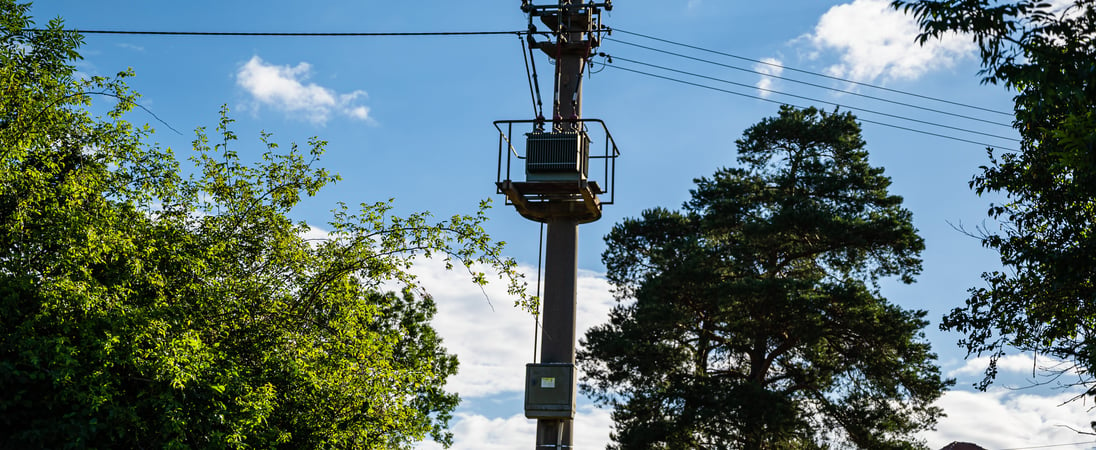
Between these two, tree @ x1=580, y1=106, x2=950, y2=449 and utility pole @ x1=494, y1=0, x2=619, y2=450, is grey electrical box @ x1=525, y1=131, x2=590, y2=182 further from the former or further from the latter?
tree @ x1=580, y1=106, x2=950, y2=449

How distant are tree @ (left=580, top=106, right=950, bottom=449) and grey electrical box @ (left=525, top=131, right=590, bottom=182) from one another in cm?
1000

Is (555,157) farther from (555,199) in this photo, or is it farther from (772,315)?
(772,315)

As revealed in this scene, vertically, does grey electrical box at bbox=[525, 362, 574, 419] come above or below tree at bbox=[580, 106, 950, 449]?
below

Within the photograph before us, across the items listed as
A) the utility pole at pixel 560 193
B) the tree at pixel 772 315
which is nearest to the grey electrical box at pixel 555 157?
the utility pole at pixel 560 193

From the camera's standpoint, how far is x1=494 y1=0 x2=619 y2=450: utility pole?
12164 millimetres

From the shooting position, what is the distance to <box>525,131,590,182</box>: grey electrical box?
12.6 m

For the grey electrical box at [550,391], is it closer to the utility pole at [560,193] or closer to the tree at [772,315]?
the utility pole at [560,193]

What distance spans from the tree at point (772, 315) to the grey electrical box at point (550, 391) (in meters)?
10.2

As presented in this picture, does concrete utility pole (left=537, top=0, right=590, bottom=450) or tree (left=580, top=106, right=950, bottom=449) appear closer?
concrete utility pole (left=537, top=0, right=590, bottom=450)

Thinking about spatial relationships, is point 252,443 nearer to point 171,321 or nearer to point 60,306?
point 171,321

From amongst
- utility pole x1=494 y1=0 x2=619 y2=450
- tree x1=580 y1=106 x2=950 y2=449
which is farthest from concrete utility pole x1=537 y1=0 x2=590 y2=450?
tree x1=580 y1=106 x2=950 y2=449

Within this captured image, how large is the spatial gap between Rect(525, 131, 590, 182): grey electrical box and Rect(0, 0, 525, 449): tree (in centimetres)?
104

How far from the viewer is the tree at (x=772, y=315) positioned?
2197 centimetres

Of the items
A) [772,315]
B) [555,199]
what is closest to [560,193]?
[555,199]
